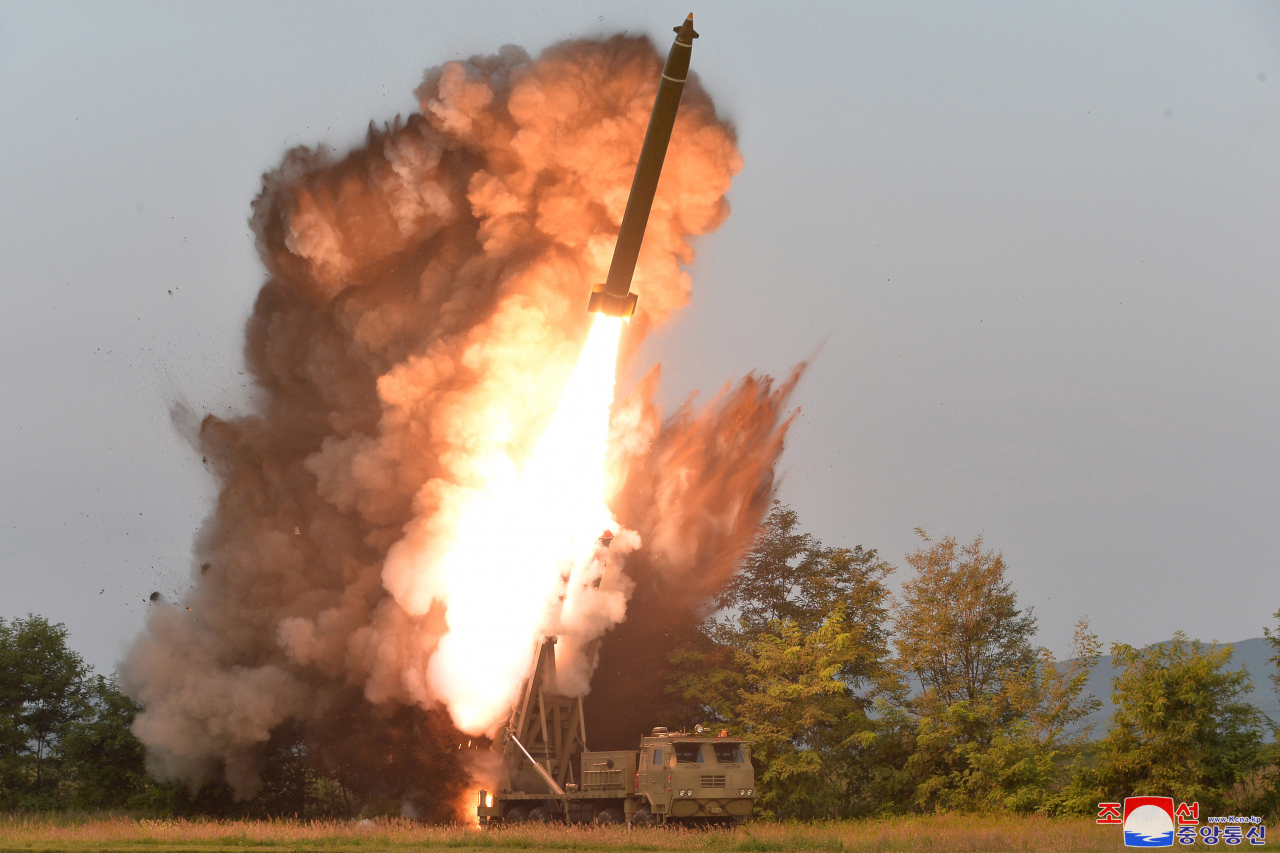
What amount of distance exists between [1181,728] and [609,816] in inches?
517

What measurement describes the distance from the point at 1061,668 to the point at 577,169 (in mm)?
19309

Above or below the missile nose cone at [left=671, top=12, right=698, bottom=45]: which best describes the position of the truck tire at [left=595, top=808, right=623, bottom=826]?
below

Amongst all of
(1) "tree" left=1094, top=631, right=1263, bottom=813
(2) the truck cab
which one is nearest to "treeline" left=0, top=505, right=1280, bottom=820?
(1) "tree" left=1094, top=631, right=1263, bottom=813

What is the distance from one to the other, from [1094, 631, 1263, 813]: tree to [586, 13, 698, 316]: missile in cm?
1454

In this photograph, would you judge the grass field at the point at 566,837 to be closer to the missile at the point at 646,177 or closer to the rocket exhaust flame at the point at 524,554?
the rocket exhaust flame at the point at 524,554

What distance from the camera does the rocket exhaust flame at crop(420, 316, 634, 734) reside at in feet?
101

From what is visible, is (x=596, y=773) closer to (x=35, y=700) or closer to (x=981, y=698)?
(x=981, y=698)

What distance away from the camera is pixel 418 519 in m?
32.2

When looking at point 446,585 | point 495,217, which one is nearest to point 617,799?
point 446,585

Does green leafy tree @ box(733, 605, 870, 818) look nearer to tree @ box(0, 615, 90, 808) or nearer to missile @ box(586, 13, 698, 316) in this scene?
missile @ box(586, 13, 698, 316)

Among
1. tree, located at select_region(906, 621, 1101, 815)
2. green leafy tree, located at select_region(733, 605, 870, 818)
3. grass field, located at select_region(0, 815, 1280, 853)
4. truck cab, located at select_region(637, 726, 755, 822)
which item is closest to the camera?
grass field, located at select_region(0, 815, 1280, 853)

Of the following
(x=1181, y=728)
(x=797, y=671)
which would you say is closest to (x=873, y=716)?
(x=797, y=671)

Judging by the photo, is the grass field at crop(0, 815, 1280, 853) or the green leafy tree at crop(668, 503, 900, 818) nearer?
the grass field at crop(0, 815, 1280, 853)

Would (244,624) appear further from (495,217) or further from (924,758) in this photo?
(924,758)
